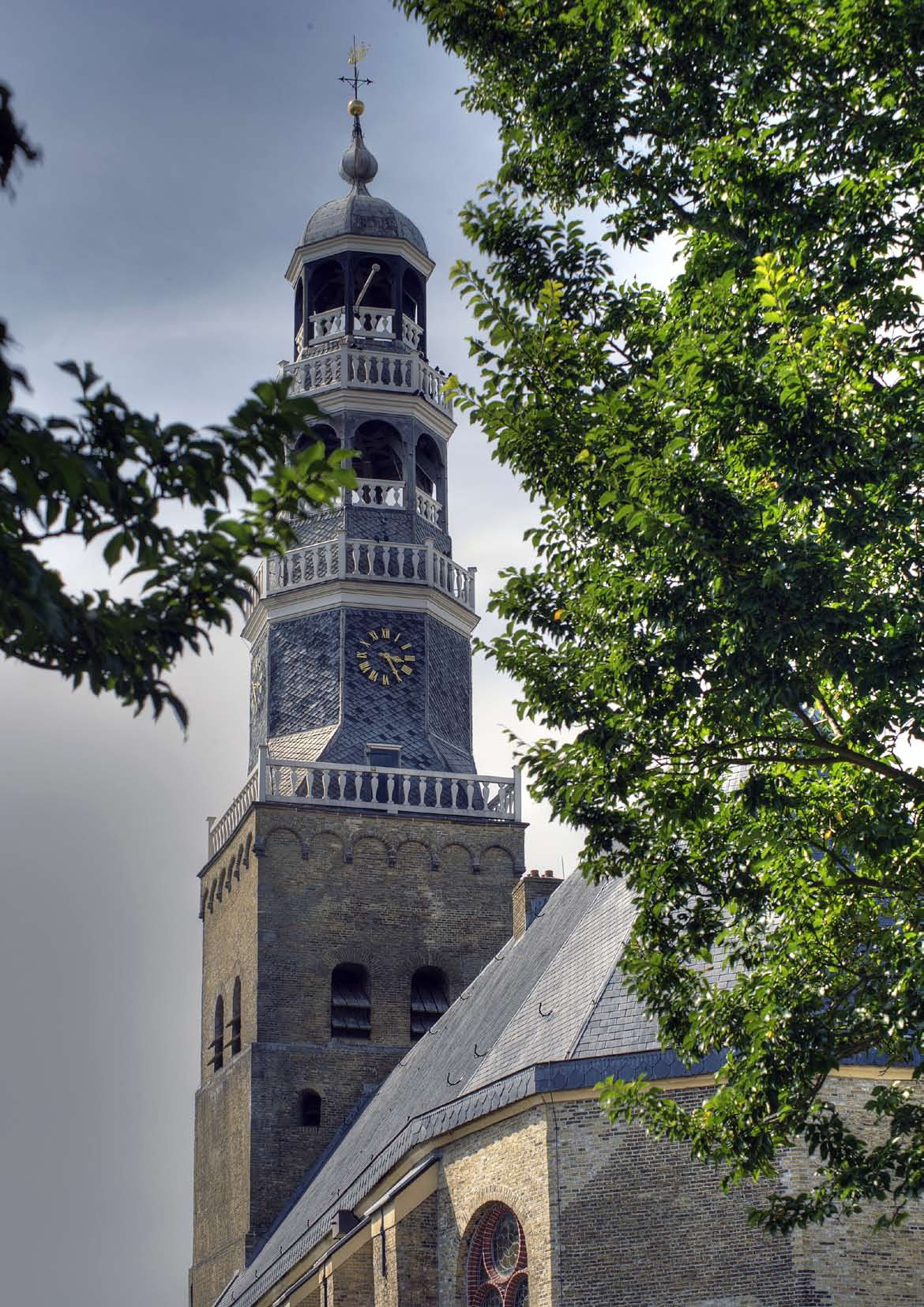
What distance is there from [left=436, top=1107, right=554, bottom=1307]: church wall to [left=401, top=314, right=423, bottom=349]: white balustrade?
21.7 metres

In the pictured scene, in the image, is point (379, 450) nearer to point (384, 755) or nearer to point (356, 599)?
point (356, 599)

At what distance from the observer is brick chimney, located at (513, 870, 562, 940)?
30.5m

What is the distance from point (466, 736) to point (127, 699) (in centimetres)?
3107

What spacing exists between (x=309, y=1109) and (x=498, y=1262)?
13.1 metres

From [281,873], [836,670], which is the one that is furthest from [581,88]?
[281,873]

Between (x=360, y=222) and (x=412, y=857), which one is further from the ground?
(x=360, y=222)

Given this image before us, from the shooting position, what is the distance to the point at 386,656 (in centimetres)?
3612

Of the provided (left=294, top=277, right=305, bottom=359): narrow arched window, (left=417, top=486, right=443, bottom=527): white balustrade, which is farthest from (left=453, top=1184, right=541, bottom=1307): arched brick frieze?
(left=294, top=277, right=305, bottom=359): narrow arched window

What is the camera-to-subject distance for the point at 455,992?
34.4m

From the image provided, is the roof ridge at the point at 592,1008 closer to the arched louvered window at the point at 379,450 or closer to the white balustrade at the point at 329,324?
the arched louvered window at the point at 379,450

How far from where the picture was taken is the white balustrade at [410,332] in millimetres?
39781

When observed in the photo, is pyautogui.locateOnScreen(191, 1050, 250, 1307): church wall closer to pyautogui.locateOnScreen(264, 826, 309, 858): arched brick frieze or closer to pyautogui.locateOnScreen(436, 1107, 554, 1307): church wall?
pyautogui.locateOnScreen(264, 826, 309, 858): arched brick frieze

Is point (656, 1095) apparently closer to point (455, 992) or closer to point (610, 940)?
point (610, 940)

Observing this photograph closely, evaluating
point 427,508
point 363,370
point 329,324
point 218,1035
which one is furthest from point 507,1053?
point 329,324
